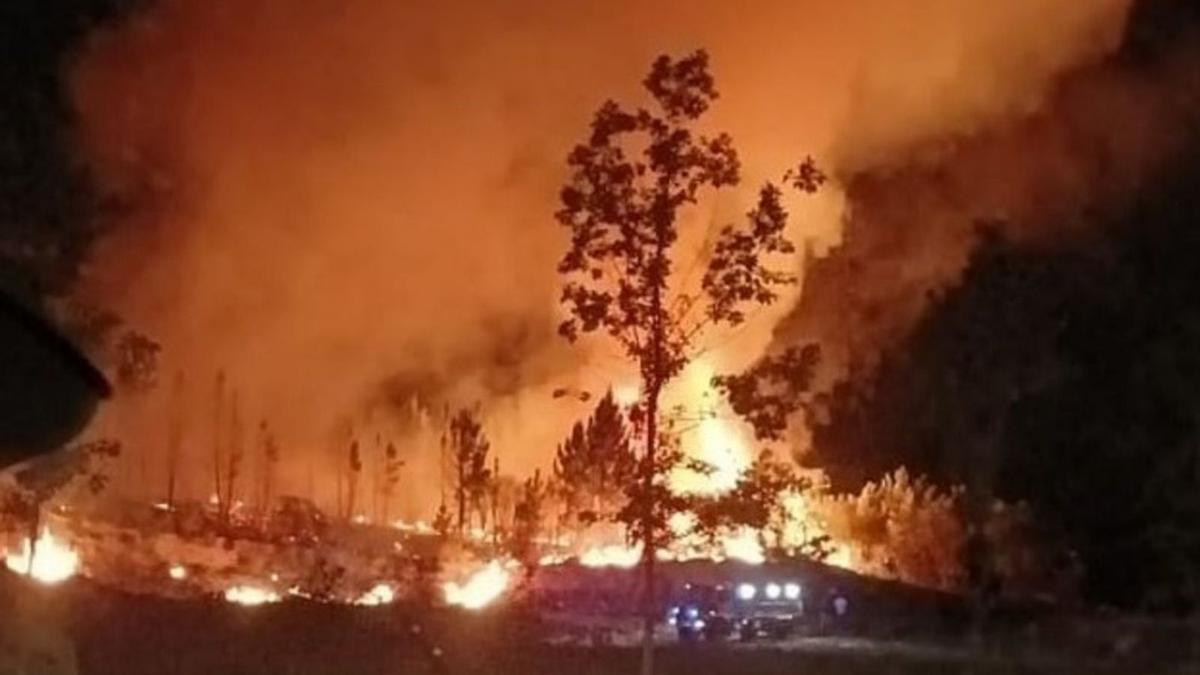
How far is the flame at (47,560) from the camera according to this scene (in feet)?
93.9

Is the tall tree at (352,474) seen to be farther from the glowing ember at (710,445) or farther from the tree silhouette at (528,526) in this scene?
the glowing ember at (710,445)

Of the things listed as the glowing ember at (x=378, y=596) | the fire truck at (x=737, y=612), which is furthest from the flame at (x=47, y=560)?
the fire truck at (x=737, y=612)

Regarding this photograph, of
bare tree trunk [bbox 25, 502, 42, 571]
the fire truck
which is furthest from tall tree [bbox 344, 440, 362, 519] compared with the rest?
bare tree trunk [bbox 25, 502, 42, 571]

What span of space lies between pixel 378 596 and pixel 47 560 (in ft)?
15.0

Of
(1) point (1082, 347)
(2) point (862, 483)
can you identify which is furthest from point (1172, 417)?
(2) point (862, 483)

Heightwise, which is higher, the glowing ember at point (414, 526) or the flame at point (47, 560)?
the glowing ember at point (414, 526)

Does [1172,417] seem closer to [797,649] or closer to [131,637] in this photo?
[797,649]

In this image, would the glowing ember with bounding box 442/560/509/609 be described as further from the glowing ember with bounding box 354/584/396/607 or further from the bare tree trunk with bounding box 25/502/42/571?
the bare tree trunk with bounding box 25/502/42/571

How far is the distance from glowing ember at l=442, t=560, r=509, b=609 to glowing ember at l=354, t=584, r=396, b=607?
2.58ft

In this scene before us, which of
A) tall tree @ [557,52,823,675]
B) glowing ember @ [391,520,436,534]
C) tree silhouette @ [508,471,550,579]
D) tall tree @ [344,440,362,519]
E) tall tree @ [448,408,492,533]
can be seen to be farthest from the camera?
tall tree @ [344,440,362,519]

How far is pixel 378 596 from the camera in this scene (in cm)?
3259

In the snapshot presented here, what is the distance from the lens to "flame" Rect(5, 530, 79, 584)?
93.9 ft

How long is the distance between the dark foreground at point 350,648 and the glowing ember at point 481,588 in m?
1.95

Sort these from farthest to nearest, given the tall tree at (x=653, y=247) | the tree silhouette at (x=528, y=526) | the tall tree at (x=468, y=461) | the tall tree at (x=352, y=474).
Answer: the tall tree at (x=352, y=474)
the tall tree at (x=468, y=461)
the tree silhouette at (x=528, y=526)
the tall tree at (x=653, y=247)
